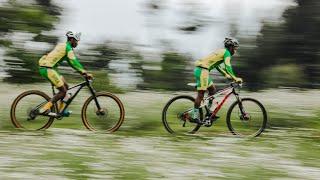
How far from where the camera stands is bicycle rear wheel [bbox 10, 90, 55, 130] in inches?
553

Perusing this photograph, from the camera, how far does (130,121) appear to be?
1717cm

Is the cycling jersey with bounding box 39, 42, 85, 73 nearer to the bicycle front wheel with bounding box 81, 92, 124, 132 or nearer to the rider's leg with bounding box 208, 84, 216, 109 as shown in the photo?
the bicycle front wheel with bounding box 81, 92, 124, 132

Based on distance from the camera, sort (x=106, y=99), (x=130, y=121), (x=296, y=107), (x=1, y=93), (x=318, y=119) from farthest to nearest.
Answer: (x=1, y=93) < (x=296, y=107) < (x=318, y=119) < (x=130, y=121) < (x=106, y=99)

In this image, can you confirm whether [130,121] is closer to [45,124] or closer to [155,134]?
[155,134]

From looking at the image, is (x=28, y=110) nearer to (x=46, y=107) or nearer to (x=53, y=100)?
(x=46, y=107)

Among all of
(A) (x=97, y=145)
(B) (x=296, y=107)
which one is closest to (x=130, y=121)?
(A) (x=97, y=145)

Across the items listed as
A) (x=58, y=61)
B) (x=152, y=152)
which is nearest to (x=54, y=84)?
(x=58, y=61)

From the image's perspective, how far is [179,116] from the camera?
1434 cm

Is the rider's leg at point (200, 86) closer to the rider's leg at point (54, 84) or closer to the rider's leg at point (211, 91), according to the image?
the rider's leg at point (211, 91)

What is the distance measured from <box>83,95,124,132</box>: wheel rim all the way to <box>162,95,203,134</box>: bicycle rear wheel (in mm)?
1049

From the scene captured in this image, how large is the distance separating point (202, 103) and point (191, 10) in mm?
15984

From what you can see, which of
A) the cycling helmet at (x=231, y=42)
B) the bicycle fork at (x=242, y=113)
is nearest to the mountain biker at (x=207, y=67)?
the cycling helmet at (x=231, y=42)

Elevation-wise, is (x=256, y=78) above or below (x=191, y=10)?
below

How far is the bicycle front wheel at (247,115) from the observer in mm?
14305
